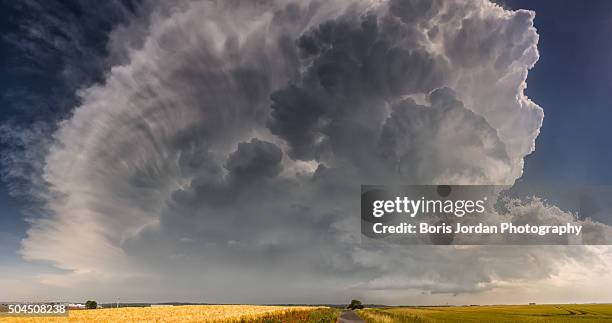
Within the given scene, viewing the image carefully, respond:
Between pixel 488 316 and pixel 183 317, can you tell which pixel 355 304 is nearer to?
pixel 488 316

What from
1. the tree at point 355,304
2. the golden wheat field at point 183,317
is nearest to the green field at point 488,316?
the golden wheat field at point 183,317

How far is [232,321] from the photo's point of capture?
36.9 metres

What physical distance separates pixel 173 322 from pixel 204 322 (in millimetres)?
2387

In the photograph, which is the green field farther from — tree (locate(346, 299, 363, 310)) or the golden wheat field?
tree (locate(346, 299, 363, 310))

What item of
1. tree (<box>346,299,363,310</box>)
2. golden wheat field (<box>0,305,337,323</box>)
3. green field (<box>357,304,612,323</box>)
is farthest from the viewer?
tree (<box>346,299,363,310</box>)

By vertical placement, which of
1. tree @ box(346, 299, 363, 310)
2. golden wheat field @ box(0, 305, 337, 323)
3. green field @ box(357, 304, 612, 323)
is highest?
golden wheat field @ box(0, 305, 337, 323)

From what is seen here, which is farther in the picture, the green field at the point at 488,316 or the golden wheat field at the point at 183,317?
the green field at the point at 488,316

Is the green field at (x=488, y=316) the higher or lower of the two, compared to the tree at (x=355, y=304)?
higher

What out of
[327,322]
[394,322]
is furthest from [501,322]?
[327,322]

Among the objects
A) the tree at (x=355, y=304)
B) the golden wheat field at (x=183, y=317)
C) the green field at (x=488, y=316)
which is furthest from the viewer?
the tree at (x=355, y=304)

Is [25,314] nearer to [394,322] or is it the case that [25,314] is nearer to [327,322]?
[327,322]

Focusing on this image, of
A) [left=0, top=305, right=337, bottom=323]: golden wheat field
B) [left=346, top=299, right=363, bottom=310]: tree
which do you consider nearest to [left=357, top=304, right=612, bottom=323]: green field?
[left=0, top=305, right=337, bottom=323]: golden wheat field

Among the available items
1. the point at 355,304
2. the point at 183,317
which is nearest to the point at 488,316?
the point at 183,317

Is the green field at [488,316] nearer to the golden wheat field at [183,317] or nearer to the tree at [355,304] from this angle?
the golden wheat field at [183,317]
